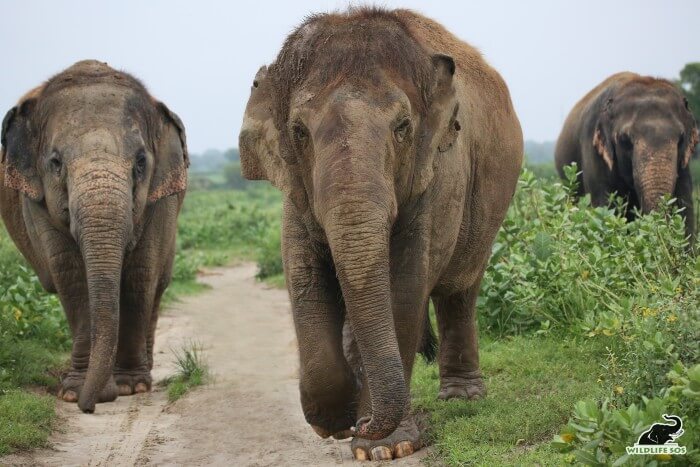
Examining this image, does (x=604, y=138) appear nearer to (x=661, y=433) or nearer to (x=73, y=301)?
(x=73, y=301)

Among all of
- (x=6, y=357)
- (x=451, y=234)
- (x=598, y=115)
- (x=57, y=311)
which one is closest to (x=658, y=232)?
(x=451, y=234)

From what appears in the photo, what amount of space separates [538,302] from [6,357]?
13.7 feet

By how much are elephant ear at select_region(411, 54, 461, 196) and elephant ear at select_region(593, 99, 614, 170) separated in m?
8.97

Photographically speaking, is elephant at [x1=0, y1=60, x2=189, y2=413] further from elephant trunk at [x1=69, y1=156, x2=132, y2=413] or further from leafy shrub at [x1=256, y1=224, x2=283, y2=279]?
leafy shrub at [x1=256, y1=224, x2=283, y2=279]

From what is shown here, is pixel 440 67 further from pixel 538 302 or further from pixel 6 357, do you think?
pixel 6 357

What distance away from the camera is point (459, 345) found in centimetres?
821

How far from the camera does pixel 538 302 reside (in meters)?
9.36

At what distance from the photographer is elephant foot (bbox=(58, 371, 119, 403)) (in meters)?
9.05

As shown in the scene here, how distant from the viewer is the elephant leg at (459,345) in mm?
8101

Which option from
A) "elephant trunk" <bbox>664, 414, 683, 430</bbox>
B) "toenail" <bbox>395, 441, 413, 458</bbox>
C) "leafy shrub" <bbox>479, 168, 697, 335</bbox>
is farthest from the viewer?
"leafy shrub" <bbox>479, 168, 697, 335</bbox>

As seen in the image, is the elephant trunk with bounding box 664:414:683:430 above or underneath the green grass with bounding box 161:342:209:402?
above

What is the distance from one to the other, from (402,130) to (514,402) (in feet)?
7.65

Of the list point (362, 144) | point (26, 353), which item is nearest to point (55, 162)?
point (26, 353)

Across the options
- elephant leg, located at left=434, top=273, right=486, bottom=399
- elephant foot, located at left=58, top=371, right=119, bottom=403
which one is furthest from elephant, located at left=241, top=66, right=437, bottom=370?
elephant foot, located at left=58, top=371, right=119, bottom=403
